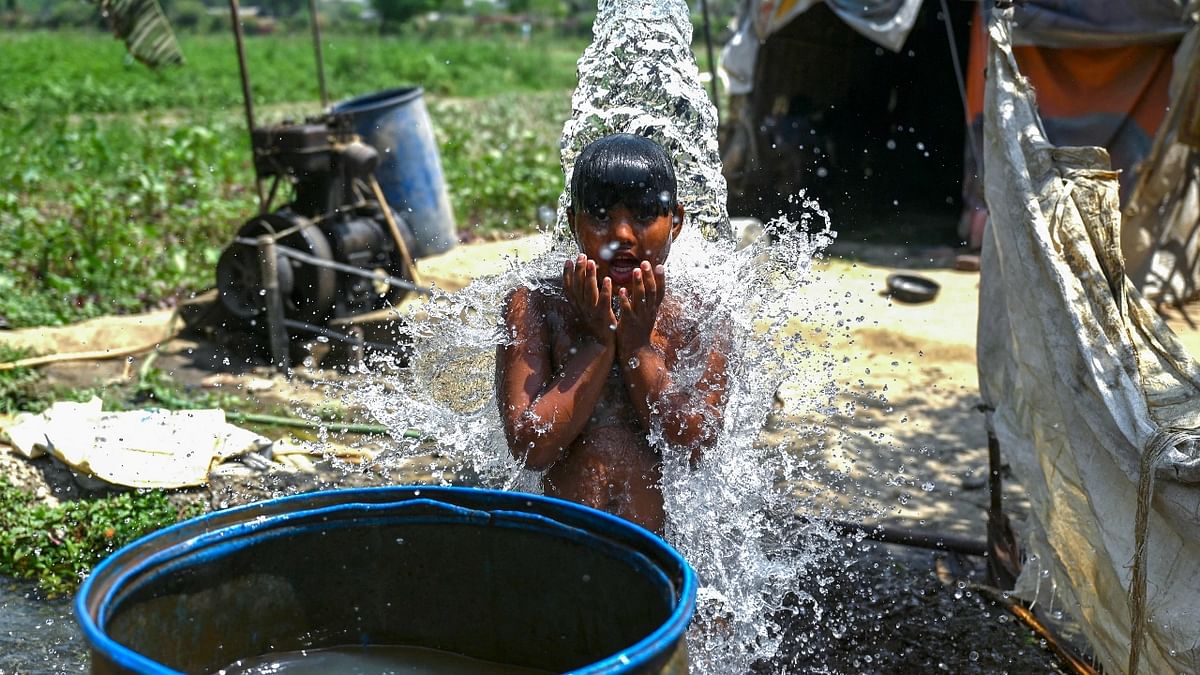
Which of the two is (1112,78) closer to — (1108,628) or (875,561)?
(875,561)

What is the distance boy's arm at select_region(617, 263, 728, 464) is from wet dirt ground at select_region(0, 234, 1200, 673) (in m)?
0.69

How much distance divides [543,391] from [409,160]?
5659 mm

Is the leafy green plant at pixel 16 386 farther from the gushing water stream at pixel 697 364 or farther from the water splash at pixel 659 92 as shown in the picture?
the water splash at pixel 659 92

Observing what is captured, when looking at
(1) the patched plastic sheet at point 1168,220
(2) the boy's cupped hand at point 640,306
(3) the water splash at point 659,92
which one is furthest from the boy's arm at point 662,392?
(1) the patched plastic sheet at point 1168,220

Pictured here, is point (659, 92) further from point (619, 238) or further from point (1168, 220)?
point (1168, 220)

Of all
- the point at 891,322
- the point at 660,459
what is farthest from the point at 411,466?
the point at 891,322

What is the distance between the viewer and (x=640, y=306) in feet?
8.36

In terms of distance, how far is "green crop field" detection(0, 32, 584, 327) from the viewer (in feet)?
25.2

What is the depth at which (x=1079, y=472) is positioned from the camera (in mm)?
2908

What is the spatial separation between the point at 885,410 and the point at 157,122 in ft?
42.5

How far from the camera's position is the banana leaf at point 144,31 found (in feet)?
26.3

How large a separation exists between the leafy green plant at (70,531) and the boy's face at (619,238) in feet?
7.13

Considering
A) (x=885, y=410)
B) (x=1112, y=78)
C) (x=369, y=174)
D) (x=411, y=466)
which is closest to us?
(x=411, y=466)

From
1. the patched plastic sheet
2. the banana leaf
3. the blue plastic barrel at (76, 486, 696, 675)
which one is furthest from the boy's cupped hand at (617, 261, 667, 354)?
the banana leaf
